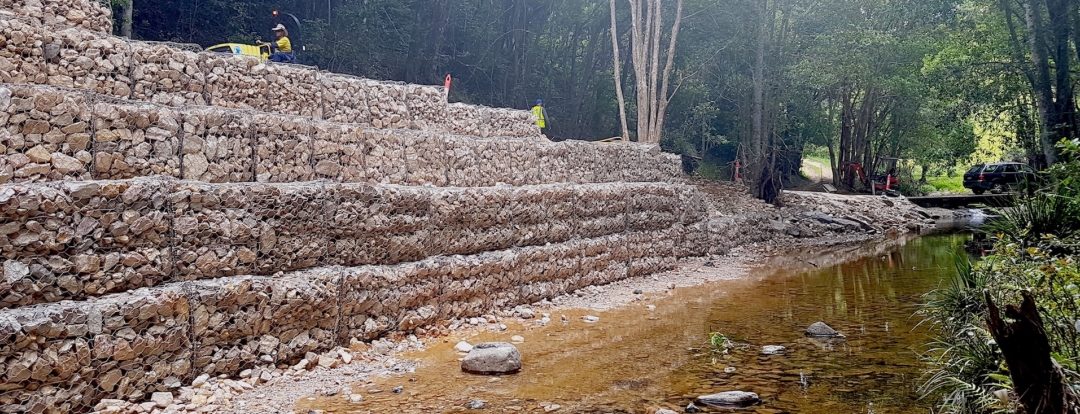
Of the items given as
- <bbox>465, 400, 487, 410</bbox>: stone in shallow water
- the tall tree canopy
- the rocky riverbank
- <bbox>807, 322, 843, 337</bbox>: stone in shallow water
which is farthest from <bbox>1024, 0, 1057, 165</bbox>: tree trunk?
<bbox>465, 400, 487, 410</bbox>: stone in shallow water

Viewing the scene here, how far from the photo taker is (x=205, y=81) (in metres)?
8.52

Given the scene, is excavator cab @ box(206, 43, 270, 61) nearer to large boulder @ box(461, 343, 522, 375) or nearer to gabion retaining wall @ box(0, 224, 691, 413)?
gabion retaining wall @ box(0, 224, 691, 413)

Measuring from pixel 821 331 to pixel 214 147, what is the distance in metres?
7.14

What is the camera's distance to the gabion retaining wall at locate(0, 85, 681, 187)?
6.15 metres

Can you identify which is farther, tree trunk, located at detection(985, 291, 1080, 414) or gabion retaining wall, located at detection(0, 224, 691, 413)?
gabion retaining wall, located at detection(0, 224, 691, 413)

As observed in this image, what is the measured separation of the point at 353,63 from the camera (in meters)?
23.8

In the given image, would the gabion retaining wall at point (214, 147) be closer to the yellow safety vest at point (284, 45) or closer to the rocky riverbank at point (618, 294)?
the rocky riverbank at point (618, 294)

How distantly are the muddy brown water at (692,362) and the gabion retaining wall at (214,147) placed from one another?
2.35m

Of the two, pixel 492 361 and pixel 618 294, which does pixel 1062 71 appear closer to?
pixel 618 294

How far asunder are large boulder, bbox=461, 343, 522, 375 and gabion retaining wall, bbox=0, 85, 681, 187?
103 inches

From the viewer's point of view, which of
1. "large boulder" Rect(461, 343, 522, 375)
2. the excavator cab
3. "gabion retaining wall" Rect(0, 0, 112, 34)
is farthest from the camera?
the excavator cab

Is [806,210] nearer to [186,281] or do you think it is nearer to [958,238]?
[958,238]

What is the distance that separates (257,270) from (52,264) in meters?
1.89

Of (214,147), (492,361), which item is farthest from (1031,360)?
(214,147)
